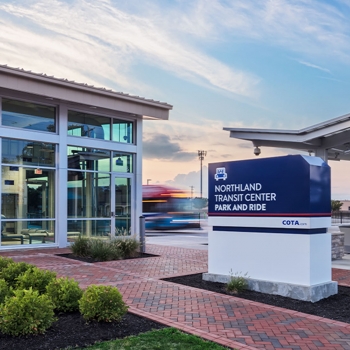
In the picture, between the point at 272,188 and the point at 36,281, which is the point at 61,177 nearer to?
the point at 36,281

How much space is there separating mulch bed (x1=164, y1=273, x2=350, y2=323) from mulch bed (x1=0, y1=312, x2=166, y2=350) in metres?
2.20

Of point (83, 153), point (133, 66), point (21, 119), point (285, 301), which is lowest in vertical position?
point (285, 301)

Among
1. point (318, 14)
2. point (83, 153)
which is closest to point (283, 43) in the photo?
point (318, 14)

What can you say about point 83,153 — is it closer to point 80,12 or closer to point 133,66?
point 133,66

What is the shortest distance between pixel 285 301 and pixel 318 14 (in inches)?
356

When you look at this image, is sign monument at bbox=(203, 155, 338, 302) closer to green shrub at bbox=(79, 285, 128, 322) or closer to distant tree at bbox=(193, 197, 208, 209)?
green shrub at bbox=(79, 285, 128, 322)

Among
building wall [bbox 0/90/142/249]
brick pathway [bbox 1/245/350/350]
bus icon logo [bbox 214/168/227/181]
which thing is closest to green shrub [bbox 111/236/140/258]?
brick pathway [bbox 1/245/350/350]

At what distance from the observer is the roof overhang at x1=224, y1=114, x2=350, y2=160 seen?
34.8 feet

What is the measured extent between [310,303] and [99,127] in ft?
34.8

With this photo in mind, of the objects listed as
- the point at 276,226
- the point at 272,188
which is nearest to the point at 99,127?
the point at 272,188

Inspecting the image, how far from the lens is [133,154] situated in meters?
16.3

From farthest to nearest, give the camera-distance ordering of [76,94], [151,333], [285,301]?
[76,94] → [285,301] → [151,333]

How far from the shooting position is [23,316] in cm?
483

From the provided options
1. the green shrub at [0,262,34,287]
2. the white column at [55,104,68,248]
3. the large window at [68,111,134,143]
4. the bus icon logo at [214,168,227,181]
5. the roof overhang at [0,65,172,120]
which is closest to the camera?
the green shrub at [0,262,34,287]
